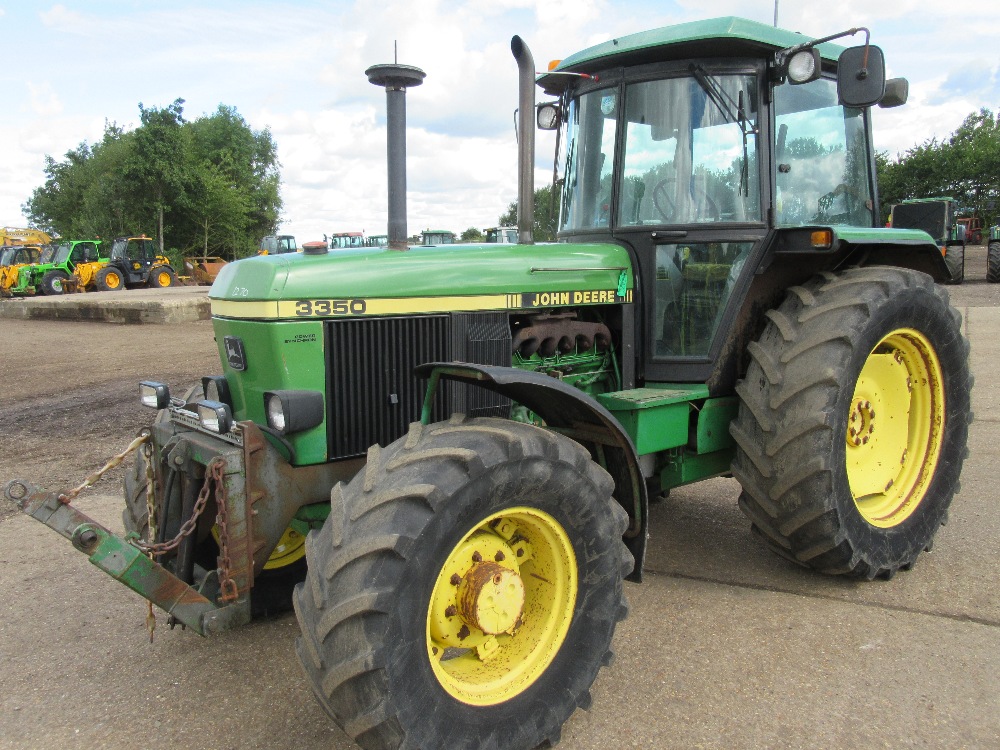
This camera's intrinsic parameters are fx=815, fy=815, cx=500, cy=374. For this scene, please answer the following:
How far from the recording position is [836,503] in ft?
12.0

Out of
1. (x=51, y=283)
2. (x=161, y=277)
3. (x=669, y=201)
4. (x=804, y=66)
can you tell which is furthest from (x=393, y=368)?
(x=161, y=277)

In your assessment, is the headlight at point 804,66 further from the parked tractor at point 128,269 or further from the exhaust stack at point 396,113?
the parked tractor at point 128,269

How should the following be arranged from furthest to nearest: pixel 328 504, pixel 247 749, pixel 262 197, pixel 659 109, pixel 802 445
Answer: pixel 262 197 < pixel 659 109 < pixel 802 445 < pixel 328 504 < pixel 247 749

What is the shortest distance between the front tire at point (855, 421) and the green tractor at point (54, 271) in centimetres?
2763

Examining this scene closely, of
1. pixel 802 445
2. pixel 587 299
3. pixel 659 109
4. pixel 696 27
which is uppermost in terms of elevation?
pixel 696 27

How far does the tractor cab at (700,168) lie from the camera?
3.74 meters

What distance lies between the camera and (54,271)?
2667 centimetres

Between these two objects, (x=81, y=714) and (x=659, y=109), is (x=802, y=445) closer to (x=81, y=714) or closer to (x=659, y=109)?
(x=659, y=109)

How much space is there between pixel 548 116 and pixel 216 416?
7.88 feet

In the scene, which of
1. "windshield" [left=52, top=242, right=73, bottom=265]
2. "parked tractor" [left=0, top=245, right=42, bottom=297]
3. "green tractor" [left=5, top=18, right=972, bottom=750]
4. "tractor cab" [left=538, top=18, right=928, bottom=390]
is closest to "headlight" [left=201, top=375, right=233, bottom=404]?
"green tractor" [left=5, top=18, right=972, bottom=750]

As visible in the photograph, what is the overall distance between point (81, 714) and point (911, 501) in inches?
155

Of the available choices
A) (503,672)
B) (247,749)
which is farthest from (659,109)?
(247,749)

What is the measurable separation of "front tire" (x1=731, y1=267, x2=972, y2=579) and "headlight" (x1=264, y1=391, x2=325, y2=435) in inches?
75.0

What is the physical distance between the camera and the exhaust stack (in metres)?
3.19
